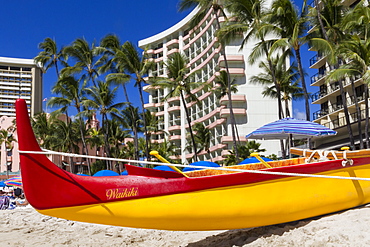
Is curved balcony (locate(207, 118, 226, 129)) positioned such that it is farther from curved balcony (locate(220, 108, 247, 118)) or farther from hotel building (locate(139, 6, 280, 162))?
curved balcony (locate(220, 108, 247, 118))

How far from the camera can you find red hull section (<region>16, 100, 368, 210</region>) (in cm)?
507

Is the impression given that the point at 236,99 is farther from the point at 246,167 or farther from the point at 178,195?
the point at 178,195

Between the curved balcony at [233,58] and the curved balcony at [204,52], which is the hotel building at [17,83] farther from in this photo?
the curved balcony at [233,58]

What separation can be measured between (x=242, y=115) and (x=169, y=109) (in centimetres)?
1899

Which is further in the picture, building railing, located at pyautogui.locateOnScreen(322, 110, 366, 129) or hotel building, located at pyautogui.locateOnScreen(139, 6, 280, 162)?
hotel building, located at pyautogui.locateOnScreen(139, 6, 280, 162)

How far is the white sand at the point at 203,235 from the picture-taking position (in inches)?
236

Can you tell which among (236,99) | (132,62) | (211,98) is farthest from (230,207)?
(211,98)

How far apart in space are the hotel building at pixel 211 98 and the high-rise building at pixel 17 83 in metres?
58.1

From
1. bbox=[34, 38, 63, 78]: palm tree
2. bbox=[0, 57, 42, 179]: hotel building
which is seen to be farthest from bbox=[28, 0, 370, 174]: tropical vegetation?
bbox=[0, 57, 42, 179]: hotel building

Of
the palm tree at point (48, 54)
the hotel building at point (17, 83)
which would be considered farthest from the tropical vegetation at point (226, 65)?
the hotel building at point (17, 83)

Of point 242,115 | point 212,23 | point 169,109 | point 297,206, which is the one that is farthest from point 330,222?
point 169,109

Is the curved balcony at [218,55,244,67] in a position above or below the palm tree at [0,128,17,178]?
above

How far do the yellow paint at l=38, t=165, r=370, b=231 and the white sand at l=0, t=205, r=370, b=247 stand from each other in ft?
1.05

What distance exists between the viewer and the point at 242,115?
4325 cm
